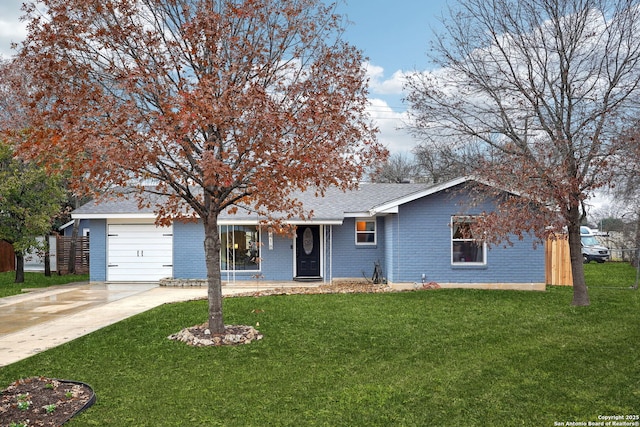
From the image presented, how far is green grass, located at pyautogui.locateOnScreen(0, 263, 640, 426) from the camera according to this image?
5250 mm

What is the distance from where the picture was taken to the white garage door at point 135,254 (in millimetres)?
18266

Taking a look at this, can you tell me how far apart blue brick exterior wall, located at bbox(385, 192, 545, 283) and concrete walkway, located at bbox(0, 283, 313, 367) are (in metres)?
4.61

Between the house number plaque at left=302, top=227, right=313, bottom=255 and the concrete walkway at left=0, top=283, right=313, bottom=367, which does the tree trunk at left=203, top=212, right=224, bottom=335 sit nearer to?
the concrete walkway at left=0, top=283, right=313, bottom=367

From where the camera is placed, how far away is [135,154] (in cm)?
700

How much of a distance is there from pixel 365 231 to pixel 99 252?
31.1 feet

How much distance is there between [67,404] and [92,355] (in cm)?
230

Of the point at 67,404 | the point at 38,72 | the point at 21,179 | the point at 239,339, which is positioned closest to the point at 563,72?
the point at 239,339

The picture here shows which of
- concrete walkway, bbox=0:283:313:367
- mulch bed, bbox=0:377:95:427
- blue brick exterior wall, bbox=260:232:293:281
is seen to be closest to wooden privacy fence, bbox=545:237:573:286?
blue brick exterior wall, bbox=260:232:293:281

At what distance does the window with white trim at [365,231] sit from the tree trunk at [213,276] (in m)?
9.51

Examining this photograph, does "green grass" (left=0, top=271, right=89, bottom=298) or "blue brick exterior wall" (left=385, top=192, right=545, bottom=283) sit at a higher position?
"blue brick exterior wall" (left=385, top=192, right=545, bottom=283)

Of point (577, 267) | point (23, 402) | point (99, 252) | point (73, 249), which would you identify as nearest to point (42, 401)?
point (23, 402)

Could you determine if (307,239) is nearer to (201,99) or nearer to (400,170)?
(201,99)

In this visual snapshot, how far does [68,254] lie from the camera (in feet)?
76.4

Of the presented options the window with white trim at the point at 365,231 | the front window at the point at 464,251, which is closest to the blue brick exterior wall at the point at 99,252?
the window with white trim at the point at 365,231
